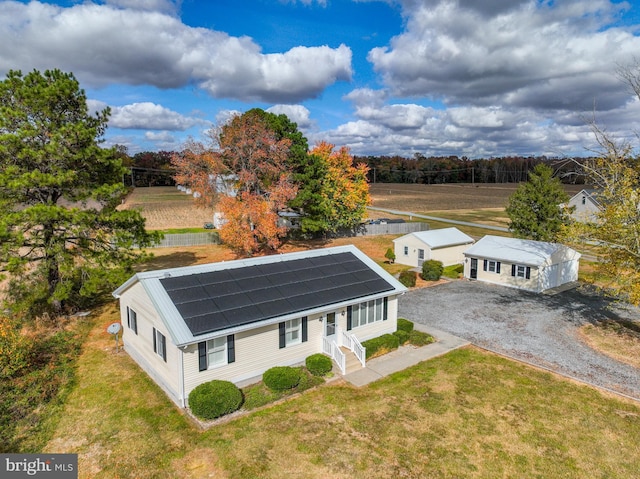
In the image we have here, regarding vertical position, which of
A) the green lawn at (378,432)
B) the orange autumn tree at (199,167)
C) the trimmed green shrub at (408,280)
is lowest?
the green lawn at (378,432)

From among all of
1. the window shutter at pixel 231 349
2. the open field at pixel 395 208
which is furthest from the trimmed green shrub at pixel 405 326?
the open field at pixel 395 208

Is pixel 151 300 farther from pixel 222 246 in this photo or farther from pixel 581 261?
pixel 581 261

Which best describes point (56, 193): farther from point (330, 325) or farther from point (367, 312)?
point (367, 312)

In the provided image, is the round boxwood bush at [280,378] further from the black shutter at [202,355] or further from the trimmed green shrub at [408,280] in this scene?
the trimmed green shrub at [408,280]

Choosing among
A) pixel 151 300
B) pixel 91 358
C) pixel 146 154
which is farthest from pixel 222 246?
pixel 146 154

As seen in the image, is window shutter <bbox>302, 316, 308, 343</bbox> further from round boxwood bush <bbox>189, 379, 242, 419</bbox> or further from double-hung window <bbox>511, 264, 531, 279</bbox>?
double-hung window <bbox>511, 264, 531, 279</bbox>
